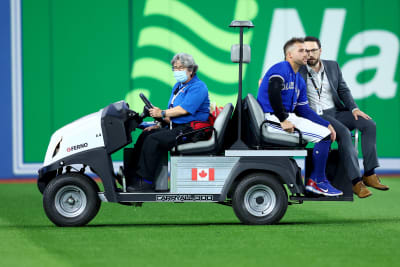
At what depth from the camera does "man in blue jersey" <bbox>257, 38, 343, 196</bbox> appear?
8477mm

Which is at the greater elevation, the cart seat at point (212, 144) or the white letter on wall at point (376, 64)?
the white letter on wall at point (376, 64)

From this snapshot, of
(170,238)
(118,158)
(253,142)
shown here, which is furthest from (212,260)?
(118,158)

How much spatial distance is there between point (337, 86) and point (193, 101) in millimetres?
1652

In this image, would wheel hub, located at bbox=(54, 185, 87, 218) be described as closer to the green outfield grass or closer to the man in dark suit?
the green outfield grass

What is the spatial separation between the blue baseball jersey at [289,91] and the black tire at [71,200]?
1875mm

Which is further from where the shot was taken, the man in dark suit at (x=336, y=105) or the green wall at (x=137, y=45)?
A: the green wall at (x=137, y=45)

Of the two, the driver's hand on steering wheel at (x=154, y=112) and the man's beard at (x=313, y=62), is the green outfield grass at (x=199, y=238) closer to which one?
the driver's hand on steering wheel at (x=154, y=112)

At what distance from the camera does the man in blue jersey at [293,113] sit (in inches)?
334

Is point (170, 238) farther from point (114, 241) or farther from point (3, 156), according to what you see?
point (3, 156)

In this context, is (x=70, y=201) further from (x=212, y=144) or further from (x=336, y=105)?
(x=336, y=105)

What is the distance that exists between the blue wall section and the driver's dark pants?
6.77 m

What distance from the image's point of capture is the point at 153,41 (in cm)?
1483

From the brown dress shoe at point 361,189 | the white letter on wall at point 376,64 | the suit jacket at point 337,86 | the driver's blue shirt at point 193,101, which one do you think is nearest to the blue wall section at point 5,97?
the white letter on wall at point 376,64

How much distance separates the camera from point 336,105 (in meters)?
9.16
